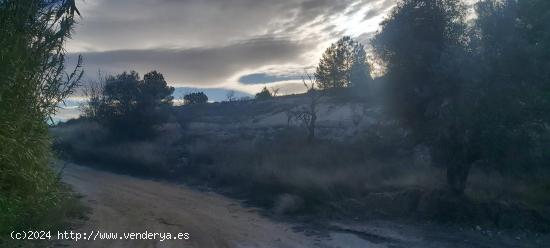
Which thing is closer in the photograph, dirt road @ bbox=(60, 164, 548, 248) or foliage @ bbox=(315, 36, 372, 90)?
dirt road @ bbox=(60, 164, 548, 248)

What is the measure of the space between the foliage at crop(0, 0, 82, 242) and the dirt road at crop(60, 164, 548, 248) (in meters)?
1.71

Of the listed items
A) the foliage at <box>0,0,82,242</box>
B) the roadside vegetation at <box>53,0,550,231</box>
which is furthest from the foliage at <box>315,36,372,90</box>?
the foliage at <box>0,0,82,242</box>

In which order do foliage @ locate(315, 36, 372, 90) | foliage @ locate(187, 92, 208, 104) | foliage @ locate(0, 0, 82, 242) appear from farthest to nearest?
foliage @ locate(187, 92, 208, 104) → foliage @ locate(315, 36, 372, 90) → foliage @ locate(0, 0, 82, 242)

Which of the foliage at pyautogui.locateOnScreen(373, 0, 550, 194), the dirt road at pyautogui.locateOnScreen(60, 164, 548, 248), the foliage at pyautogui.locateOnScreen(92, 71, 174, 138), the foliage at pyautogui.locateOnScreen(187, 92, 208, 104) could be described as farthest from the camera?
the foliage at pyautogui.locateOnScreen(187, 92, 208, 104)

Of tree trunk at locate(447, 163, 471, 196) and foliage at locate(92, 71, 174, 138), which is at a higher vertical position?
foliage at locate(92, 71, 174, 138)

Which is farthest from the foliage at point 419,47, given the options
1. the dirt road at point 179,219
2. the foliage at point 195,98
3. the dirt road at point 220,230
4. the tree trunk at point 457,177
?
the foliage at point 195,98

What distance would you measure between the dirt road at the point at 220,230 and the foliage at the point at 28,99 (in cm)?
171

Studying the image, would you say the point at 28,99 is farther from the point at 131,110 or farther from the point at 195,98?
the point at 195,98

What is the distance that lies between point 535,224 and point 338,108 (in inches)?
1530

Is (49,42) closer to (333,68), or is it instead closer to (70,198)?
(70,198)

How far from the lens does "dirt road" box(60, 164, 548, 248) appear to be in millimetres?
13109

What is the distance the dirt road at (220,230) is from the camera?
1311cm

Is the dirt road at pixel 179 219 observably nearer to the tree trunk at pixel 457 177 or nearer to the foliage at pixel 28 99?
the foliage at pixel 28 99

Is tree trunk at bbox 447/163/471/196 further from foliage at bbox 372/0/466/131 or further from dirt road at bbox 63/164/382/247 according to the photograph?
dirt road at bbox 63/164/382/247
